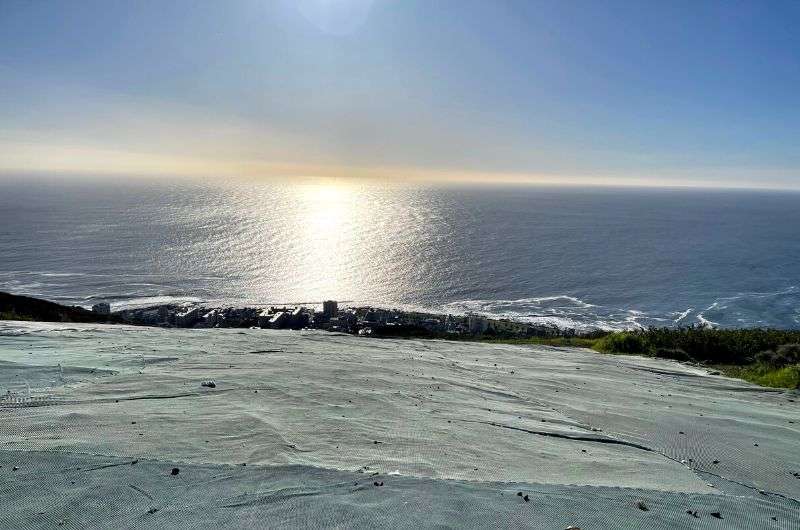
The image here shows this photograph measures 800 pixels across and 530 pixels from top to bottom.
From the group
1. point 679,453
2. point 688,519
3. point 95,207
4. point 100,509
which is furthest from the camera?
point 95,207

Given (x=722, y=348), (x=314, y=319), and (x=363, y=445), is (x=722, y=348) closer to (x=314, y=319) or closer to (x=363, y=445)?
(x=363, y=445)

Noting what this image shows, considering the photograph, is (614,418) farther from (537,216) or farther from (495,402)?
(537,216)

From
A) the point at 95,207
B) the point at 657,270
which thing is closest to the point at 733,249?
the point at 657,270

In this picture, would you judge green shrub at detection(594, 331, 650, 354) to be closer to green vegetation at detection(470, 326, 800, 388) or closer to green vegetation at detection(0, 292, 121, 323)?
green vegetation at detection(470, 326, 800, 388)

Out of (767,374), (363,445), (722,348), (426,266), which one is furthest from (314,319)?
(363,445)

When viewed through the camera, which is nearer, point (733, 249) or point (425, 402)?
point (425, 402)

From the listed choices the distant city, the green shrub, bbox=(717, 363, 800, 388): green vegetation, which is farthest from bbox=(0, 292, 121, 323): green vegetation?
bbox=(717, 363, 800, 388): green vegetation
